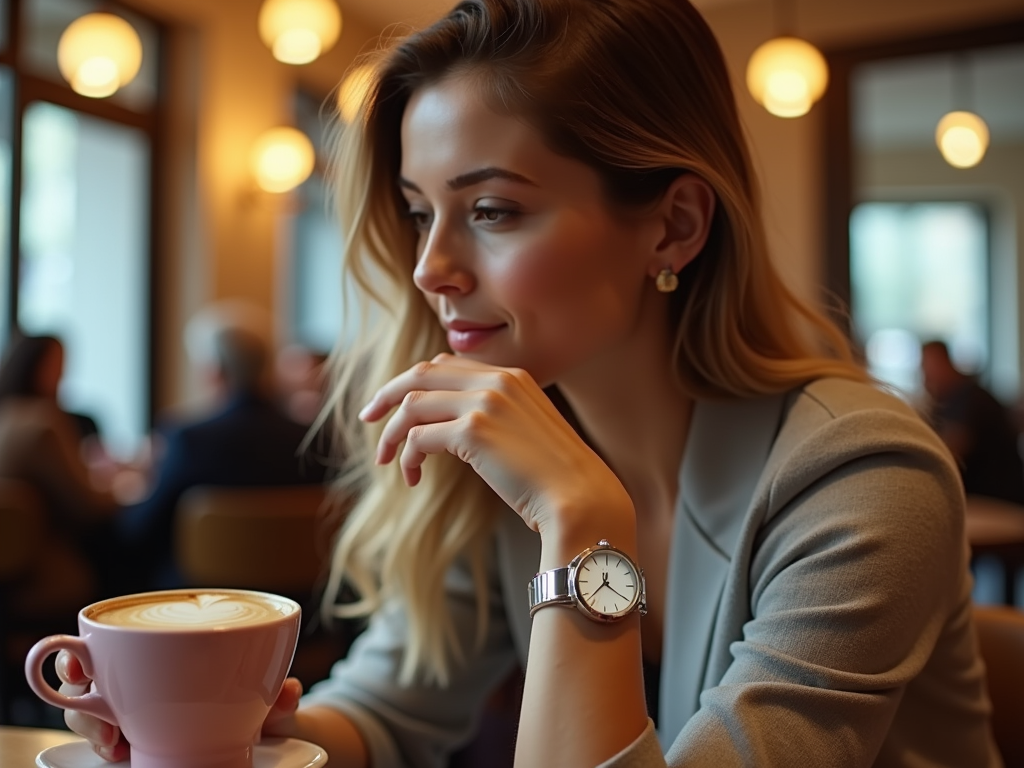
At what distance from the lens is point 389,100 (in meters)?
1.27

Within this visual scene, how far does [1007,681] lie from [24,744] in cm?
101

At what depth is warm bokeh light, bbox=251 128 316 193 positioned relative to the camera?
5457 millimetres

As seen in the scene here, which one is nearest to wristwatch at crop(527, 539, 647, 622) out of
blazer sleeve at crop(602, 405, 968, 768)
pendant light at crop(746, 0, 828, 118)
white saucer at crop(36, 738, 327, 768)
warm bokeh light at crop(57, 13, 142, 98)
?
blazer sleeve at crop(602, 405, 968, 768)

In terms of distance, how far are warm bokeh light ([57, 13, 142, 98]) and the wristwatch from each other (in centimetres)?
331

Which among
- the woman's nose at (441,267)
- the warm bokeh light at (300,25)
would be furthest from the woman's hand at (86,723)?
the warm bokeh light at (300,25)

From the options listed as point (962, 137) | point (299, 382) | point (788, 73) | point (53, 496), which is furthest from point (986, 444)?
point (53, 496)

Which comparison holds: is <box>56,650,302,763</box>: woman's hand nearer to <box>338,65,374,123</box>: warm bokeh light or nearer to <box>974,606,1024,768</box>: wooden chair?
<box>338,65,374,123</box>: warm bokeh light

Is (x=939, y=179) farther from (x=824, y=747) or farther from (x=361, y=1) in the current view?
(x=824, y=747)

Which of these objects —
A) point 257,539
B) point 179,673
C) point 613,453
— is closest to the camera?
point 179,673

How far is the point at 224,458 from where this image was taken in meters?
3.17

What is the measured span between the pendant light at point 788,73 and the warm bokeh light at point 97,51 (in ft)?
7.72

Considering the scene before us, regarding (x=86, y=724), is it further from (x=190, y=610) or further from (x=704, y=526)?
(x=704, y=526)

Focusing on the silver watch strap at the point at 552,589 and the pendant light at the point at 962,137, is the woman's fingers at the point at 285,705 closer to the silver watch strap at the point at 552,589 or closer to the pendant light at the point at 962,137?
the silver watch strap at the point at 552,589

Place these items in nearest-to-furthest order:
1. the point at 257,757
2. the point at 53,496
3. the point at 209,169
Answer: the point at 257,757, the point at 53,496, the point at 209,169
